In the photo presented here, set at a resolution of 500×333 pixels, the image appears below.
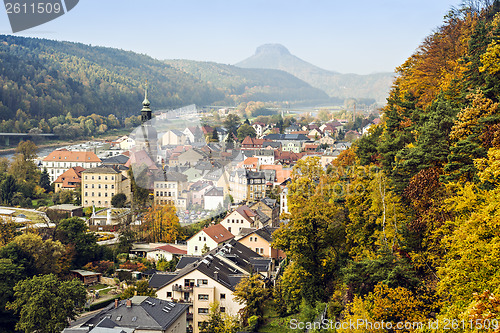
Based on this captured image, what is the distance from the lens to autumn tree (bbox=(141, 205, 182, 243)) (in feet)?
95.6

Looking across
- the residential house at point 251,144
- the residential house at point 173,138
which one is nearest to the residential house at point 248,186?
the residential house at point 173,138

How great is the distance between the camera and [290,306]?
15992 mm

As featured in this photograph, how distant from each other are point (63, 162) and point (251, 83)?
76.6 meters

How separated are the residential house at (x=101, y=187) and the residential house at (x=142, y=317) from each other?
80.9ft

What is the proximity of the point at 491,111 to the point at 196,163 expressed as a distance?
354 inches

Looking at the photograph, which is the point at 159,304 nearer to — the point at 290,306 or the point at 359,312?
the point at 290,306

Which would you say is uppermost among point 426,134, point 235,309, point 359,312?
point 426,134

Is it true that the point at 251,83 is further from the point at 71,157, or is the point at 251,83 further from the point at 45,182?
the point at 45,182

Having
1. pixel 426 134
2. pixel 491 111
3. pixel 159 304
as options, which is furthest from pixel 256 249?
pixel 491 111

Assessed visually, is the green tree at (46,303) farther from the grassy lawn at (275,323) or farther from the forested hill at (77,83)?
the forested hill at (77,83)

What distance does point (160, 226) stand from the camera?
29438 mm

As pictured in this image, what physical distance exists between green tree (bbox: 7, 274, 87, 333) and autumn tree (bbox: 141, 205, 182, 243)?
31.8 ft

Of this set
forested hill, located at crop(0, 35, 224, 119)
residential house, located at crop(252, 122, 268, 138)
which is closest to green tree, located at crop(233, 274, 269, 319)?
forested hill, located at crop(0, 35, 224, 119)

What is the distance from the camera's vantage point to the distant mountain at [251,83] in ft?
365
